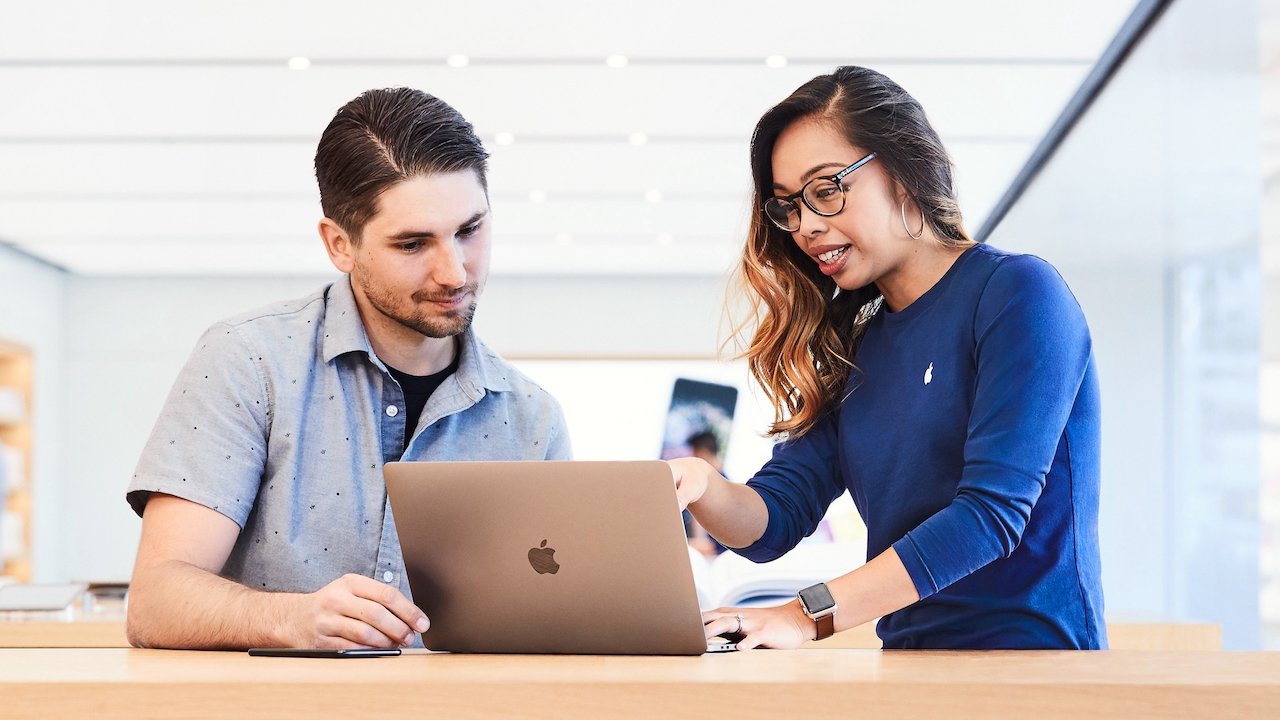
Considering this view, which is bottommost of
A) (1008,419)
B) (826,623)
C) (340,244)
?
(826,623)

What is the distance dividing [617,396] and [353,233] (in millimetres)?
5925

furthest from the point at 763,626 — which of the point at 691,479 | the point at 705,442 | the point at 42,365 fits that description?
the point at 42,365

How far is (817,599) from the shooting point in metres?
1.30

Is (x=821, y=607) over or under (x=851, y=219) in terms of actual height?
under

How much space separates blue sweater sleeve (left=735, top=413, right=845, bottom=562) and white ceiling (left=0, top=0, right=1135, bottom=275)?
2194mm

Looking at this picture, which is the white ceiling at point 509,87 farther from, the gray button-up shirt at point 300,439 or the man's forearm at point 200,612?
the man's forearm at point 200,612

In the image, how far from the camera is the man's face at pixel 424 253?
167cm

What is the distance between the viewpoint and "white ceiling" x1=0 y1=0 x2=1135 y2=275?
3.66 metres

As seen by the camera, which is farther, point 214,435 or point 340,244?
point 340,244

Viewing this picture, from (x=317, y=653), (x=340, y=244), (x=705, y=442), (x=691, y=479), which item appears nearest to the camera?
(x=317, y=653)

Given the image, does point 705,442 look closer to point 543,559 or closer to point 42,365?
point 42,365

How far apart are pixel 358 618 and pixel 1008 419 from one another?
2.37ft

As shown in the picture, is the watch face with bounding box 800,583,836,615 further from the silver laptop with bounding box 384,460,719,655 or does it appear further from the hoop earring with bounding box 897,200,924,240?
the hoop earring with bounding box 897,200,924,240

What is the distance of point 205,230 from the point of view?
631 cm
